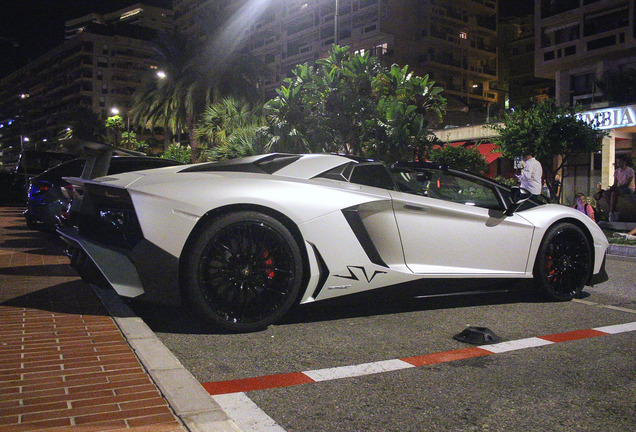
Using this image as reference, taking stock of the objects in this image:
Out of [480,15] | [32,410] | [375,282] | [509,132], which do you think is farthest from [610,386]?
[480,15]

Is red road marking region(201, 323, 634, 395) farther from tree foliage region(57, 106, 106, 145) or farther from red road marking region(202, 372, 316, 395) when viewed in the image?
tree foliage region(57, 106, 106, 145)

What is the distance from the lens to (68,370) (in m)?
3.02

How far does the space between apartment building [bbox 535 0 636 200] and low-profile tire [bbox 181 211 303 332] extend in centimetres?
2509

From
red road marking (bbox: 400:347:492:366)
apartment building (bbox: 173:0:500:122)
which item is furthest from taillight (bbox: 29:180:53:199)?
apartment building (bbox: 173:0:500:122)

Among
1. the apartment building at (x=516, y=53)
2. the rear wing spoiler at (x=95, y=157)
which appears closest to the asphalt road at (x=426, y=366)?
the rear wing spoiler at (x=95, y=157)

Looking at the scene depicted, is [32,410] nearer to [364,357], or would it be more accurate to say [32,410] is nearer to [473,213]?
[364,357]

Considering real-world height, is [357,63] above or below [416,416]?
above

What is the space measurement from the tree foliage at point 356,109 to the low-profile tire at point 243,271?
14351 millimetres

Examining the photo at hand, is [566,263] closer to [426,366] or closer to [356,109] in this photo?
[426,366]

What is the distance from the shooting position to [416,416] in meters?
2.65

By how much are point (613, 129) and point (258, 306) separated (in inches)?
1044

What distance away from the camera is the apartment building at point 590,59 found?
90.5 ft

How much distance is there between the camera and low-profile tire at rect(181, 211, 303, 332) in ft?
12.8

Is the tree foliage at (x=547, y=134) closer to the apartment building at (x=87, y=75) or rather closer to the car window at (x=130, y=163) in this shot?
the car window at (x=130, y=163)
